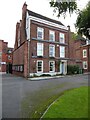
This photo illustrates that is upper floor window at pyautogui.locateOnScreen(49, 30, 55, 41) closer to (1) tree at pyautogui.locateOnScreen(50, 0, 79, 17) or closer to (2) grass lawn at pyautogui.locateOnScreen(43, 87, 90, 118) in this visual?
(1) tree at pyautogui.locateOnScreen(50, 0, 79, 17)

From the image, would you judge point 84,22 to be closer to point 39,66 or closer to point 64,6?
point 64,6

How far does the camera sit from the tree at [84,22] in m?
8.87

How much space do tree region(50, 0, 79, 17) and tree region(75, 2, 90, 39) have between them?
2.75ft

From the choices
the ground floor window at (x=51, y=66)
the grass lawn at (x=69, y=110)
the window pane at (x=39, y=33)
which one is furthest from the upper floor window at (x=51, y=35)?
the grass lawn at (x=69, y=110)

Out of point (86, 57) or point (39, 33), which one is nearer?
point (39, 33)

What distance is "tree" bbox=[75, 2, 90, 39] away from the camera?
349 inches

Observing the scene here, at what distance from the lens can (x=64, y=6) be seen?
308 inches

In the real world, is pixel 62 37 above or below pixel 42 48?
above

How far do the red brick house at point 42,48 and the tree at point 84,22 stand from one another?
1532 cm

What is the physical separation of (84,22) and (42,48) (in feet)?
59.5

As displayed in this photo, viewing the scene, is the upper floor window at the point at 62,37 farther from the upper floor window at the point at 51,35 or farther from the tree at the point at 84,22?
the tree at the point at 84,22

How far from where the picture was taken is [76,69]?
30.9 metres

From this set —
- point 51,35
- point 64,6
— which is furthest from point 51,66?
point 64,6

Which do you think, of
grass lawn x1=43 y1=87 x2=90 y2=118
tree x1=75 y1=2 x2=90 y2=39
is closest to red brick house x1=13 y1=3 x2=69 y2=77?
tree x1=75 y1=2 x2=90 y2=39
